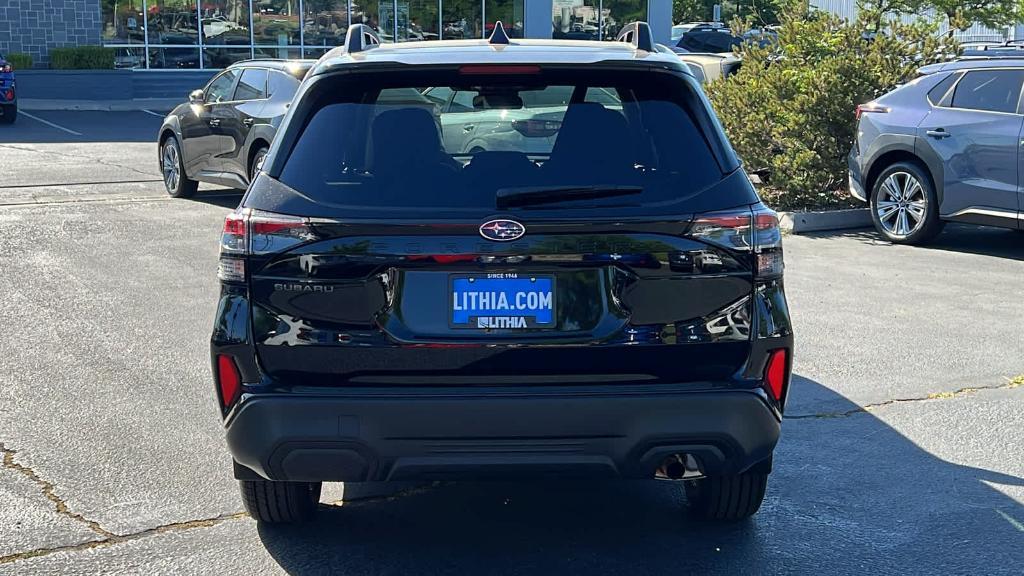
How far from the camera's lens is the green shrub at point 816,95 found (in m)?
12.7

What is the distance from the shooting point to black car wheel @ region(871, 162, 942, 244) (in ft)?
36.2

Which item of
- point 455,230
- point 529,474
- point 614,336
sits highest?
point 455,230

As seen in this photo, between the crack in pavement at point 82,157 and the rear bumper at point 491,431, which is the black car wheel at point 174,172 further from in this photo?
the rear bumper at point 491,431

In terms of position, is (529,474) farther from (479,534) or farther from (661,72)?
(661,72)

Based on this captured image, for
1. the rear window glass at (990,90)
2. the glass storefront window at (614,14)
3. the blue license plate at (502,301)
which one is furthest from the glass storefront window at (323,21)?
the blue license plate at (502,301)

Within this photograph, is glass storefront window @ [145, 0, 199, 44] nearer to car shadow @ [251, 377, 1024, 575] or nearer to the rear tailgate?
car shadow @ [251, 377, 1024, 575]

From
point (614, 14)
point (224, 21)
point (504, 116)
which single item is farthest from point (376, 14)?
point (504, 116)

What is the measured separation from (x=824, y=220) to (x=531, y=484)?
796cm

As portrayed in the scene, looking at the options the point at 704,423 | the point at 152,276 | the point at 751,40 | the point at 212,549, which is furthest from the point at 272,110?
the point at 704,423

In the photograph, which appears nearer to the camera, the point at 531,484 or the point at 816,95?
the point at 531,484

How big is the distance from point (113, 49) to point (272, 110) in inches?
762

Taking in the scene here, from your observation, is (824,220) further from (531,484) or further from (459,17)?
(459,17)

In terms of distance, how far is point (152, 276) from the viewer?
9539 mm

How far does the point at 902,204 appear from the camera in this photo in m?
11.3
